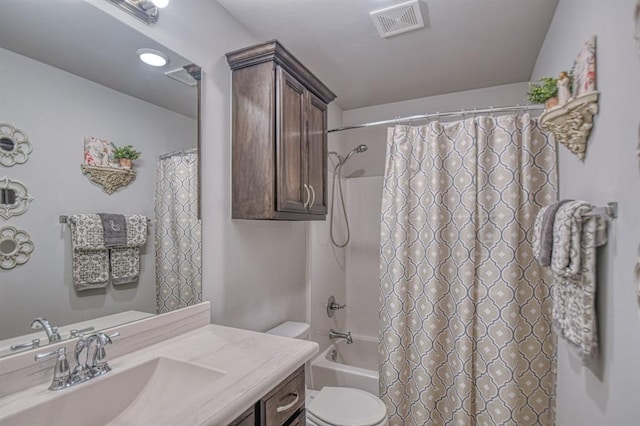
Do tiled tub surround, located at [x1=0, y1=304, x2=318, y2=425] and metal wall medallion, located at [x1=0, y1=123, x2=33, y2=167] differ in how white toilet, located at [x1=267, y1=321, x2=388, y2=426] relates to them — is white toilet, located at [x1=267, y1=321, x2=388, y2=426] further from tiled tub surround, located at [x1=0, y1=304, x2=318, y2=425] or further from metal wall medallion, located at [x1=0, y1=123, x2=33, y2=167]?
metal wall medallion, located at [x1=0, y1=123, x2=33, y2=167]

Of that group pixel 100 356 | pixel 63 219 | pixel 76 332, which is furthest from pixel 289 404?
pixel 63 219

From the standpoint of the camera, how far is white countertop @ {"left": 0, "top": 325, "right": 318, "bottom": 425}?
775 millimetres

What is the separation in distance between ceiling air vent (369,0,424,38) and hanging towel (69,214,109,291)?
1.67 meters

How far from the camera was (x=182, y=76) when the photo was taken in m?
1.43

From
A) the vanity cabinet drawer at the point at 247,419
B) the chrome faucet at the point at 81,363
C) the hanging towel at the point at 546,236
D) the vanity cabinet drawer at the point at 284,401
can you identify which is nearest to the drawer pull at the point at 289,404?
the vanity cabinet drawer at the point at 284,401

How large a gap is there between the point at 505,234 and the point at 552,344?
0.66m

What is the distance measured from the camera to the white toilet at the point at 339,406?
5.42 feet

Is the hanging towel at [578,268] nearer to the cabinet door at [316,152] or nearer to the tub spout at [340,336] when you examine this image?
the cabinet door at [316,152]

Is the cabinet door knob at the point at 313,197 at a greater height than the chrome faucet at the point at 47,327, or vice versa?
the cabinet door knob at the point at 313,197

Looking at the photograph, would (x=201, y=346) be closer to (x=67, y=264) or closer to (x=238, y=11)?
(x=67, y=264)

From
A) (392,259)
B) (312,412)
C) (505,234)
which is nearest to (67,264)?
(312,412)

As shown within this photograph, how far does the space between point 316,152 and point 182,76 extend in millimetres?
818

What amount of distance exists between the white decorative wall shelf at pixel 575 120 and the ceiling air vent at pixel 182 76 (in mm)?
1542

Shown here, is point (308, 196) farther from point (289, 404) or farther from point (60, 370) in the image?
point (60, 370)
